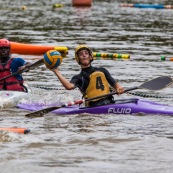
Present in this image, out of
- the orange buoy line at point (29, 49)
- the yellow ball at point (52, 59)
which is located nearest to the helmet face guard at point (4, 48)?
the yellow ball at point (52, 59)

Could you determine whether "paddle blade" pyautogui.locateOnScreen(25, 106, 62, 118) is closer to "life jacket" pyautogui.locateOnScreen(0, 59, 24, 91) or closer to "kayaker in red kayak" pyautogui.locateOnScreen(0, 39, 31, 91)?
"kayaker in red kayak" pyautogui.locateOnScreen(0, 39, 31, 91)

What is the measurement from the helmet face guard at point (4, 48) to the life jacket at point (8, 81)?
16 centimetres

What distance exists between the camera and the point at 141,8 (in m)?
42.9

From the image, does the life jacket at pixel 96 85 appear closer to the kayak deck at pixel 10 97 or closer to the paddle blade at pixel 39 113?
the paddle blade at pixel 39 113

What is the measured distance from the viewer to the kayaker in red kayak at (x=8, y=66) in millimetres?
13664

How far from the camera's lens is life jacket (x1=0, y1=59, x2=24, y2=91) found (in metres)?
13.8

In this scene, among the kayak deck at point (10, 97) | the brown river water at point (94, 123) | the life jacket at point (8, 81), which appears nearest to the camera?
the brown river water at point (94, 123)

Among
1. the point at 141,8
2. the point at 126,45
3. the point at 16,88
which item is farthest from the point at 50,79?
the point at 141,8

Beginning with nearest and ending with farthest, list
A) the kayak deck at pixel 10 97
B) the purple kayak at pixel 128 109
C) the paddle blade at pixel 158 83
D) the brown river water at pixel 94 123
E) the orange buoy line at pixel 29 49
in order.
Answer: the brown river water at pixel 94 123 < the purple kayak at pixel 128 109 < the paddle blade at pixel 158 83 < the kayak deck at pixel 10 97 < the orange buoy line at pixel 29 49

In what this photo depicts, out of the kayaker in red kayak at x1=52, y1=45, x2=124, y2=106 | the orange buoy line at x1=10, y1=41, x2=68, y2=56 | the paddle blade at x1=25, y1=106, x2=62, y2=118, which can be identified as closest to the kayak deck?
the paddle blade at x1=25, y1=106, x2=62, y2=118

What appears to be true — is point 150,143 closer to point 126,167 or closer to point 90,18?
point 126,167

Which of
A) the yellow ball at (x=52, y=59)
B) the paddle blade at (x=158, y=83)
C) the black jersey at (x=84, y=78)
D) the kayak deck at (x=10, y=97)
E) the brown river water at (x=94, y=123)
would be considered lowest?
the brown river water at (x=94, y=123)

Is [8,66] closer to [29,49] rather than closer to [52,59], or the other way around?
[52,59]

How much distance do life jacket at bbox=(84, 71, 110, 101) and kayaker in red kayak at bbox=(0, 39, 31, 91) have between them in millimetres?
1621
